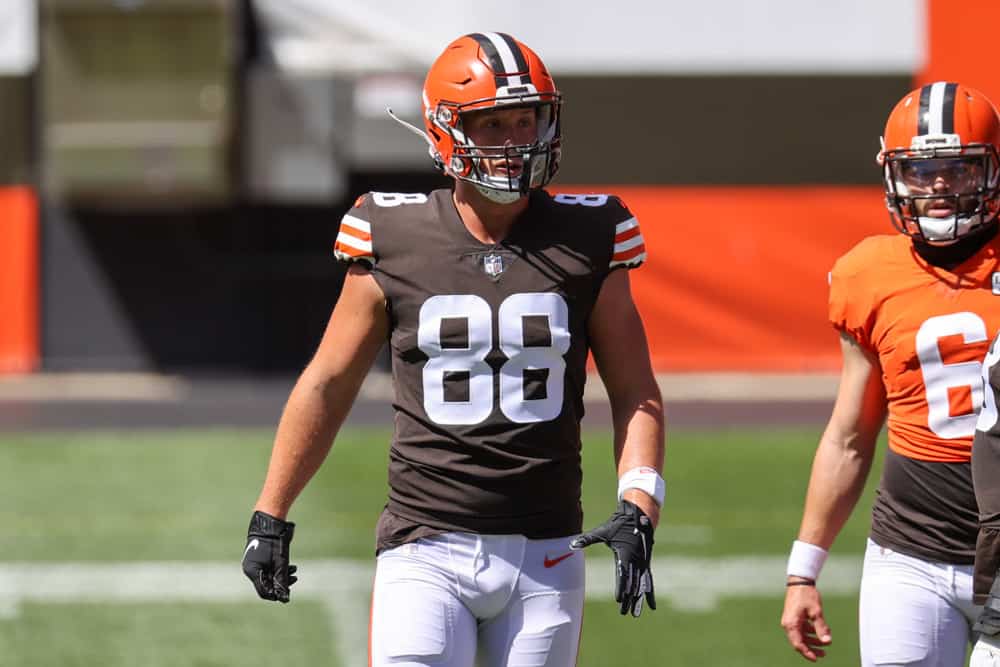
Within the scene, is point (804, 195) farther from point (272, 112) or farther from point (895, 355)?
point (895, 355)

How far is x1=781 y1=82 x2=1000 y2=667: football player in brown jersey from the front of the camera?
3.77m

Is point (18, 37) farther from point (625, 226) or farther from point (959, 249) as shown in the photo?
point (959, 249)

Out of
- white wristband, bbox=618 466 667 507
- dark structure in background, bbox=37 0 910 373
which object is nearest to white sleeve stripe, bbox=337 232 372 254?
white wristband, bbox=618 466 667 507

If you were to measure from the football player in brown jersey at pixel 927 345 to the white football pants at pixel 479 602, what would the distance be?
0.77 metres

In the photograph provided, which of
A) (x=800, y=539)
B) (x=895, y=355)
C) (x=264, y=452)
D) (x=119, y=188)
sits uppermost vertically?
(x=895, y=355)

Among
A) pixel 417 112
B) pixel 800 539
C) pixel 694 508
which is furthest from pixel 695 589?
pixel 417 112

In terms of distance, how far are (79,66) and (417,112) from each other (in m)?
3.21

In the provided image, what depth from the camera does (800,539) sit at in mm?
4094

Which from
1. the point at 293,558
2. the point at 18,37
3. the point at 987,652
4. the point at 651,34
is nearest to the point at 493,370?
the point at 987,652

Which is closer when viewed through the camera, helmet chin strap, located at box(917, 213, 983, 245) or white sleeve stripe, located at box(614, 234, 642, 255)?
white sleeve stripe, located at box(614, 234, 642, 255)

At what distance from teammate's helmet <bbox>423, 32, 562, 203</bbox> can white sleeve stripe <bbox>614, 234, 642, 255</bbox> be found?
218 millimetres

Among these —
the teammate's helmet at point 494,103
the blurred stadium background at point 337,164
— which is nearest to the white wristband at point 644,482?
the teammate's helmet at point 494,103

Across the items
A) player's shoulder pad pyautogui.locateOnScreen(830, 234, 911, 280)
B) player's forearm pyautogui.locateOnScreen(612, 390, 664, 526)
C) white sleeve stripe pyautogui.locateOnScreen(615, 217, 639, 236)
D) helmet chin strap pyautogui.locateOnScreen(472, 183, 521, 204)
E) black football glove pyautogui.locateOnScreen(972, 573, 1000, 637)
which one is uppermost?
helmet chin strap pyautogui.locateOnScreen(472, 183, 521, 204)

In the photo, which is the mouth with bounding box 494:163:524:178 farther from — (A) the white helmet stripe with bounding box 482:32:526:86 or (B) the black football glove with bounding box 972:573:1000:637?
(B) the black football glove with bounding box 972:573:1000:637
